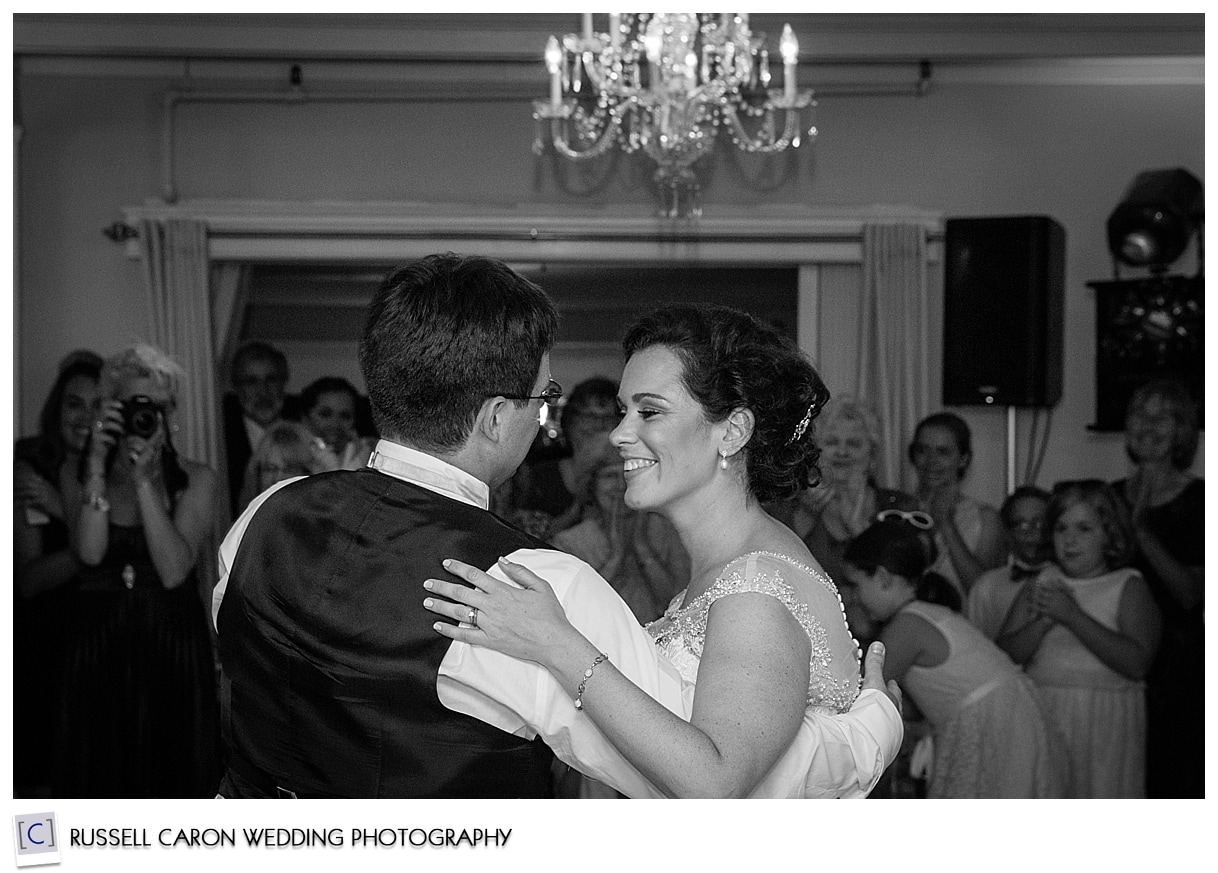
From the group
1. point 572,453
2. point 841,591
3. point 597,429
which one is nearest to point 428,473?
point 841,591

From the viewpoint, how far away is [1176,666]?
4109 millimetres

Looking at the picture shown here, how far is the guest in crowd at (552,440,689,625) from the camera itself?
148 inches

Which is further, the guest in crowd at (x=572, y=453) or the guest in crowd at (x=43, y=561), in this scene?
the guest in crowd at (x=572, y=453)

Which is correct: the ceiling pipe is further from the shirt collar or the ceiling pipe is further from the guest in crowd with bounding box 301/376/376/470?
the shirt collar

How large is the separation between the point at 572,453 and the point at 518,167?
1.61 m

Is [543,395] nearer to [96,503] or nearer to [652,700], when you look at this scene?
[652,700]

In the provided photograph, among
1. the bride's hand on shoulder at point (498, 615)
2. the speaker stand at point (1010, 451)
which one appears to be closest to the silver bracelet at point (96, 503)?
the bride's hand on shoulder at point (498, 615)

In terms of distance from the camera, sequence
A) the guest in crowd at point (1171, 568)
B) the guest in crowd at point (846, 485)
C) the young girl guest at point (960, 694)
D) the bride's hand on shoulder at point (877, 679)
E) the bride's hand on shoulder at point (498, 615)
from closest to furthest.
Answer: the bride's hand on shoulder at point (498, 615) < the bride's hand on shoulder at point (877, 679) < the young girl guest at point (960, 694) < the guest in crowd at point (846, 485) < the guest in crowd at point (1171, 568)

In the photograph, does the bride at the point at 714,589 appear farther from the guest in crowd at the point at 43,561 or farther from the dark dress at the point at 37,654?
the dark dress at the point at 37,654

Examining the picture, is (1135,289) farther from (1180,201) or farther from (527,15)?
(527,15)

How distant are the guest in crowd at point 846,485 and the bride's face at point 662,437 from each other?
190 cm

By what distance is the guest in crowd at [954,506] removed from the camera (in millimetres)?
4414

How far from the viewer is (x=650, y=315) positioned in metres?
2.01

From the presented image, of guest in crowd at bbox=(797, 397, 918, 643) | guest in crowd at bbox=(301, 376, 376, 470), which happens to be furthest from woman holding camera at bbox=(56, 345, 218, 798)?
guest in crowd at bbox=(797, 397, 918, 643)
